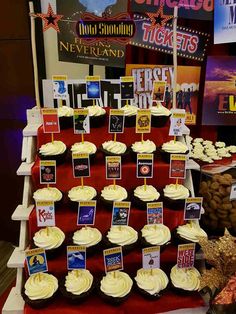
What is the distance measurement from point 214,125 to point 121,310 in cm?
177

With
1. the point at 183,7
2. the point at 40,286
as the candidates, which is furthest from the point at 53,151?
the point at 183,7

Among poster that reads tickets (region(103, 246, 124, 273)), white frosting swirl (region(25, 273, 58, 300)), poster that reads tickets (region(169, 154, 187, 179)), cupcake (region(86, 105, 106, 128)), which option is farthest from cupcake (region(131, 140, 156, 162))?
A: white frosting swirl (region(25, 273, 58, 300))

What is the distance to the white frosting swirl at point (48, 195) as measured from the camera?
168 cm

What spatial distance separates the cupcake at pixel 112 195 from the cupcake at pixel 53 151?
0.85ft

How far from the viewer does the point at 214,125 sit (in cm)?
293

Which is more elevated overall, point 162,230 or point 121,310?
point 162,230

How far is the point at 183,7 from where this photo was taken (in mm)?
2576

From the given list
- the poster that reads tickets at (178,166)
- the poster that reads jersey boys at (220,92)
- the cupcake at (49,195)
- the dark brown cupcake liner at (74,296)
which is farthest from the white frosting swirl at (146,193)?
the poster that reads jersey boys at (220,92)

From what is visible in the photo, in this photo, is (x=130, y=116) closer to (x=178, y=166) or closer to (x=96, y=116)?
(x=96, y=116)

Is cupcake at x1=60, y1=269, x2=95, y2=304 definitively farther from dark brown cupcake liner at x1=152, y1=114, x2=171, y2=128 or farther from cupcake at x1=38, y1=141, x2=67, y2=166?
dark brown cupcake liner at x1=152, y1=114, x2=171, y2=128

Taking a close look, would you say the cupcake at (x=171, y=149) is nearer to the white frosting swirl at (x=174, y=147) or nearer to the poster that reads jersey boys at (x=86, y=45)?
the white frosting swirl at (x=174, y=147)

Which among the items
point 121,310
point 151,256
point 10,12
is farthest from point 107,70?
point 121,310

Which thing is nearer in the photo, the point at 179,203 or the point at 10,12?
the point at 179,203

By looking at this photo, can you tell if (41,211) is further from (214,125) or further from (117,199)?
(214,125)
